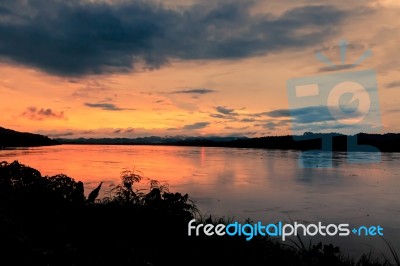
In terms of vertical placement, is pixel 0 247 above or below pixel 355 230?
above

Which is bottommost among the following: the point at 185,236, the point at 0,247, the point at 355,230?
the point at 355,230

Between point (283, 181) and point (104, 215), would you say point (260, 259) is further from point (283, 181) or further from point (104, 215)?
point (283, 181)

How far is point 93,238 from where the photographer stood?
8617 millimetres

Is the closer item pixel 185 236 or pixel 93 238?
pixel 93 238

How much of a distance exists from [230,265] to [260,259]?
101 centimetres

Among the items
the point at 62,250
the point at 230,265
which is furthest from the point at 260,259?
the point at 62,250

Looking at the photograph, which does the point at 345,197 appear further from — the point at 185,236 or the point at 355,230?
the point at 185,236

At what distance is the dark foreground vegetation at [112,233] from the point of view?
23.8 ft

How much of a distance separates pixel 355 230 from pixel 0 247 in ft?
51.1

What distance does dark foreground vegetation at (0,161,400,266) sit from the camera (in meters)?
7.26

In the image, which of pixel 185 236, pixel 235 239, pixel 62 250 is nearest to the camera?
pixel 62 250

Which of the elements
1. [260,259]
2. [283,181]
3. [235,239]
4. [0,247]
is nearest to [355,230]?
[235,239]

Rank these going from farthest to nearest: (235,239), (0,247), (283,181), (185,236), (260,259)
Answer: (283,181) → (235,239) → (185,236) → (260,259) → (0,247)

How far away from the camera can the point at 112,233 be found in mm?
9195
